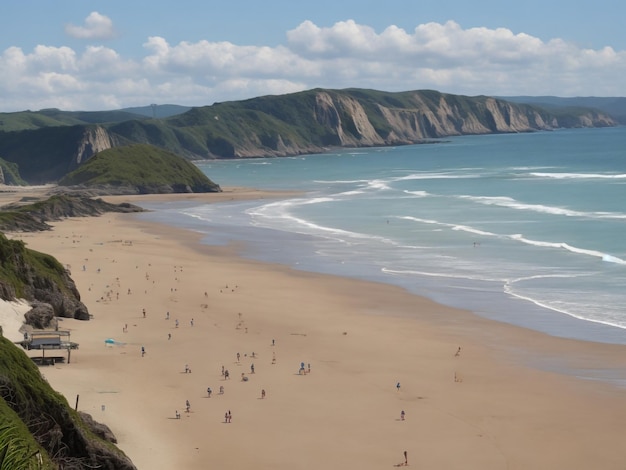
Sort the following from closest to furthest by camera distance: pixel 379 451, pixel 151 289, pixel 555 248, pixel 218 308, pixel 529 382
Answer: pixel 379 451
pixel 529 382
pixel 218 308
pixel 151 289
pixel 555 248

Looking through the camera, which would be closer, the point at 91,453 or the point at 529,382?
the point at 91,453

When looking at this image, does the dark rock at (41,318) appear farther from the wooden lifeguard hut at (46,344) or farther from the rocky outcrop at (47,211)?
the rocky outcrop at (47,211)

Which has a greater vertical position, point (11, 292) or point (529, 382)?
point (11, 292)

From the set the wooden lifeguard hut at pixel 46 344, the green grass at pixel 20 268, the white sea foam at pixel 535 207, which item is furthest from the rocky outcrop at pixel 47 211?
the wooden lifeguard hut at pixel 46 344

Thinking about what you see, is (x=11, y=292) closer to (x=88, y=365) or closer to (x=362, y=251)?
(x=88, y=365)

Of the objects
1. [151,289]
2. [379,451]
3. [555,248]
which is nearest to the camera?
[379,451]

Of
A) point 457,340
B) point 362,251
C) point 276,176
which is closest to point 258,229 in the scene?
point 362,251

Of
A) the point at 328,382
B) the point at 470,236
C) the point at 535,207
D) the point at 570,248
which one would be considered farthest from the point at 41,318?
the point at 535,207
